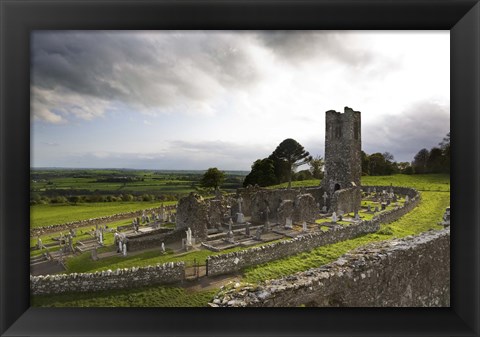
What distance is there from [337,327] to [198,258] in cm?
425

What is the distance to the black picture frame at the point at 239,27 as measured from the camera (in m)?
3.02

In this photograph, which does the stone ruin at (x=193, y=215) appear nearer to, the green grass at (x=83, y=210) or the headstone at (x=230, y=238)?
the headstone at (x=230, y=238)

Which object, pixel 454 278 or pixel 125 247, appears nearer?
pixel 454 278

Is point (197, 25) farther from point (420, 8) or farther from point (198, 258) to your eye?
point (198, 258)

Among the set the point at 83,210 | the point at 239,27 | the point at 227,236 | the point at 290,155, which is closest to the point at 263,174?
the point at 290,155

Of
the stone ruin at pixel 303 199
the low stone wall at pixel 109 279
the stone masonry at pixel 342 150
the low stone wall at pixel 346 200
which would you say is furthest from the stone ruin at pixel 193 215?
the stone masonry at pixel 342 150

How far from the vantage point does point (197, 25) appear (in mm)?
3105

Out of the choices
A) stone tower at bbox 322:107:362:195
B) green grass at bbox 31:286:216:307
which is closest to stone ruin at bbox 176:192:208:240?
green grass at bbox 31:286:216:307

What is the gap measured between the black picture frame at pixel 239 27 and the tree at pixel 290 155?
1203 cm

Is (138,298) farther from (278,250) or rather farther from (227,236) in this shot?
(227,236)

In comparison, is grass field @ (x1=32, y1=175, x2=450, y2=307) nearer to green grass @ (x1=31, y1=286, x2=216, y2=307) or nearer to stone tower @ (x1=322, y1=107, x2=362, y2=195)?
green grass @ (x1=31, y1=286, x2=216, y2=307)
